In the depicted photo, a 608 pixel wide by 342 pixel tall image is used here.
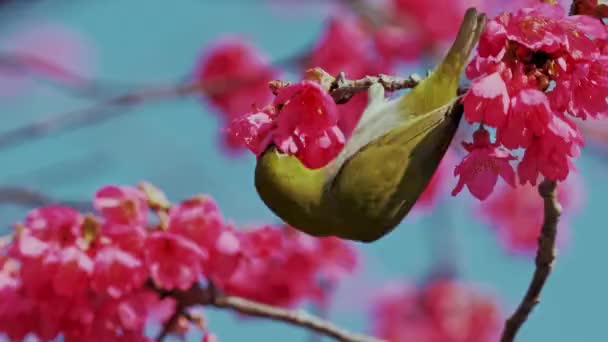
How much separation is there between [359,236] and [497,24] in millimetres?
479

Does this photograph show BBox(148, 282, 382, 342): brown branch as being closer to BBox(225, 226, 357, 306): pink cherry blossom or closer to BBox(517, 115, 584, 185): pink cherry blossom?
BBox(225, 226, 357, 306): pink cherry blossom

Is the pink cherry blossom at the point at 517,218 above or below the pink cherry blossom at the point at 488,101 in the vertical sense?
above

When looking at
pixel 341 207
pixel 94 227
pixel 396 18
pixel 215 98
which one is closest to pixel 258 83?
pixel 215 98

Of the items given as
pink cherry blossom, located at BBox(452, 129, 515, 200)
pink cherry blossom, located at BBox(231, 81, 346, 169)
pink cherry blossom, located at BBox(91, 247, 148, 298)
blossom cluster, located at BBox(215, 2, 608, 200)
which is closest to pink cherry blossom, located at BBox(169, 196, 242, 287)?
pink cherry blossom, located at BBox(91, 247, 148, 298)

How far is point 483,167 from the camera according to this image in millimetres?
2043

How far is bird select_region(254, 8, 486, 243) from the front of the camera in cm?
218

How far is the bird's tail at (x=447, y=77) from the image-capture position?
7.20ft

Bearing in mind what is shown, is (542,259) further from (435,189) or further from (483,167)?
(435,189)

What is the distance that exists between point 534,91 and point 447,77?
281mm

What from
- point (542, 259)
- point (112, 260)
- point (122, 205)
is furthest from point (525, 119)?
point (122, 205)

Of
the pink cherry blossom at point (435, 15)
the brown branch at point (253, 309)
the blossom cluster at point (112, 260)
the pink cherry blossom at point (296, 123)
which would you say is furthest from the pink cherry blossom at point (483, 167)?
the pink cherry blossom at point (435, 15)

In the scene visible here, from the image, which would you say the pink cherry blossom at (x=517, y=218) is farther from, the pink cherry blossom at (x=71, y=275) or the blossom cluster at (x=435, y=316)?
the pink cherry blossom at (x=71, y=275)

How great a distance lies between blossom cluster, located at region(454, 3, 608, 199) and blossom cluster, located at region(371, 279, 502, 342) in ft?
13.3

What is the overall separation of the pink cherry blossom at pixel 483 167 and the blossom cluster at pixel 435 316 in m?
4.03
